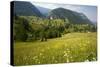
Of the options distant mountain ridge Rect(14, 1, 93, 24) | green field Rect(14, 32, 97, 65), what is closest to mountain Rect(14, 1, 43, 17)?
distant mountain ridge Rect(14, 1, 93, 24)

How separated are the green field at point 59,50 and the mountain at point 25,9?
35cm

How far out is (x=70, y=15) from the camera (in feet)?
8.67

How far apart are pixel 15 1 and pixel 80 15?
900 millimetres

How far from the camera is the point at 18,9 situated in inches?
92.8

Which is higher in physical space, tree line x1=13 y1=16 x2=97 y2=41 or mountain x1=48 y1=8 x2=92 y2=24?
mountain x1=48 y1=8 x2=92 y2=24

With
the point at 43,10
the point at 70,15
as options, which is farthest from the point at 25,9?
the point at 70,15

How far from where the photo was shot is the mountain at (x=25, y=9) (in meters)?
2.35

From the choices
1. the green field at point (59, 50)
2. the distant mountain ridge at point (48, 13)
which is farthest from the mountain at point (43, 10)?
the green field at point (59, 50)

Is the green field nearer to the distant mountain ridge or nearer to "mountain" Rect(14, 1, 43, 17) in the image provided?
the distant mountain ridge

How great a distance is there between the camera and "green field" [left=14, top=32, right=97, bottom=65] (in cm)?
238

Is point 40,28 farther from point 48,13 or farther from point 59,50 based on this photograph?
point 59,50

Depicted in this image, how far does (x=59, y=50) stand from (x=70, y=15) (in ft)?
1.59

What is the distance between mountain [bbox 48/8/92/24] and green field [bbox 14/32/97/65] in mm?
178
